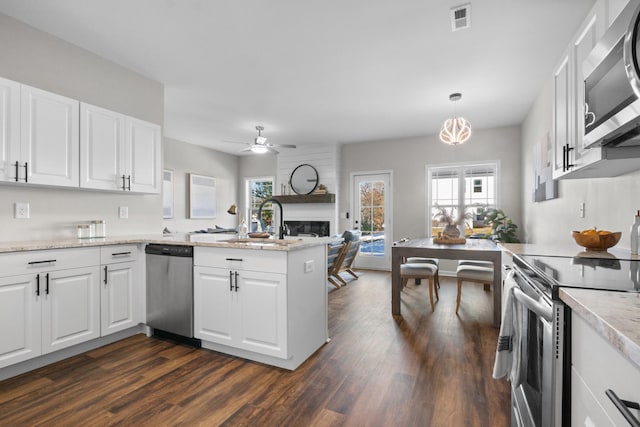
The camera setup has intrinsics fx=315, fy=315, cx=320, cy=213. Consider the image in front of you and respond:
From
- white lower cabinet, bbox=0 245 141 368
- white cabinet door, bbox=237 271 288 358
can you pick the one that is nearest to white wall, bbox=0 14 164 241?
white lower cabinet, bbox=0 245 141 368

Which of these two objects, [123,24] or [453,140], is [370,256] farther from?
[123,24]

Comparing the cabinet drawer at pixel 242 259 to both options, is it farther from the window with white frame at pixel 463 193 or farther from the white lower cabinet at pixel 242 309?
the window with white frame at pixel 463 193

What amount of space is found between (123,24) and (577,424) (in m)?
3.55

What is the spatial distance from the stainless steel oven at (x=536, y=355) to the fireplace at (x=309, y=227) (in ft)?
17.2

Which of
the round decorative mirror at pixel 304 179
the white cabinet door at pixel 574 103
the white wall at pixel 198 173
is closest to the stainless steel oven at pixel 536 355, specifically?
the white cabinet door at pixel 574 103

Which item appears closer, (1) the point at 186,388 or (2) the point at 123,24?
(1) the point at 186,388

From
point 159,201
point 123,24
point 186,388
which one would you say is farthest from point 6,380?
point 123,24

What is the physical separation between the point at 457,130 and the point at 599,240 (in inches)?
92.1

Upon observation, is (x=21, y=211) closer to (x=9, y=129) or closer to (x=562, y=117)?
(x=9, y=129)

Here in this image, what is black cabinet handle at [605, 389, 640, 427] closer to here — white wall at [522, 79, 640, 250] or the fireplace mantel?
white wall at [522, 79, 640, 250]

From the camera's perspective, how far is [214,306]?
2498 millimetres

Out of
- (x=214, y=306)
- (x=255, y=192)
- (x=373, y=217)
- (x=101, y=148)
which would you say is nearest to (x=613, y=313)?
(x=214, y=306)

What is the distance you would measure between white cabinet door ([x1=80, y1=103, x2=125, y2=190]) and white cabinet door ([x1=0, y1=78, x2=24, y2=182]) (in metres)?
0.44

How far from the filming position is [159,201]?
368 cm
